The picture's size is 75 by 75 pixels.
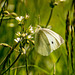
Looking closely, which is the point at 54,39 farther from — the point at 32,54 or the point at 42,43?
the point at 32,54

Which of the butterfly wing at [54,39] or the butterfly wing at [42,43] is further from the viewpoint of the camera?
the butterfly wing at [42,43]

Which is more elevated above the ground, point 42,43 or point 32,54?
point 42,43

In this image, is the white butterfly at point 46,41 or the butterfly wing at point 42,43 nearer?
the white butterfly at point 46,41

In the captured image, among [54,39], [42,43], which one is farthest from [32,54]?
[54,39]

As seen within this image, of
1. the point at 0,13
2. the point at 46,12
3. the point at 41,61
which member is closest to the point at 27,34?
the point at 0,13

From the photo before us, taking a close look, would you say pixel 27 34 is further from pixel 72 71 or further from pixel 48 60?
pixel 48 60

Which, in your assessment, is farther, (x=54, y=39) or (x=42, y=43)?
(x=42, y=43)

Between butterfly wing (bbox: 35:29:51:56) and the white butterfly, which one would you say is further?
butterfly wing (bbox: 35:29:51:56)

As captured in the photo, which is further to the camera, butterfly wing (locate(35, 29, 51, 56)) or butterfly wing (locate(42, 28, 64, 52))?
butterfly wing (locate(35, 29, 51, 56))
